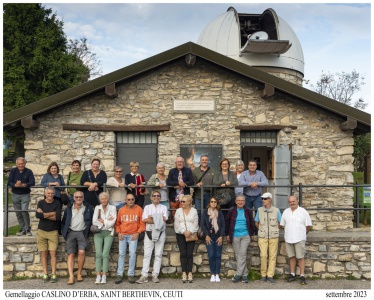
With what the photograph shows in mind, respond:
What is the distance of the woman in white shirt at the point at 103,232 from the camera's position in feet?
22.1

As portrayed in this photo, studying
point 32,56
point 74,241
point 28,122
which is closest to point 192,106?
point 28,122

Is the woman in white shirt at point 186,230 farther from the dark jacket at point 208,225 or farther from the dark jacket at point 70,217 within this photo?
the dark jacket at point 70,217

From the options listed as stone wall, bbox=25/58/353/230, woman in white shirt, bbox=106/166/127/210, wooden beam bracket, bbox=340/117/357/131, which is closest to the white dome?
stone wall, bbox=25/58/353/230

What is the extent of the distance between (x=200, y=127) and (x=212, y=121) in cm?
32

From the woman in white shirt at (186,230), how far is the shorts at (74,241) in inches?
62.9

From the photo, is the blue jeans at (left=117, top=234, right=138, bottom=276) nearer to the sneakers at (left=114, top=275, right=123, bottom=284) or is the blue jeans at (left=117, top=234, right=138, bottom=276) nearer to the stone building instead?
the sneakers at (left=114, top=275, right=123, bottom=284)

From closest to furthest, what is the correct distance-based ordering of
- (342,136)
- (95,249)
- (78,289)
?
1. (78,289)
2. (95,249)
3. (342,136)

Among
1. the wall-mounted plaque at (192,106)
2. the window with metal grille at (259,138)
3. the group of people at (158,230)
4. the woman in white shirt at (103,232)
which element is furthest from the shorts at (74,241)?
the window with metal grille at (259,138)

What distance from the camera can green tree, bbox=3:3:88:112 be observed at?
70.7ft

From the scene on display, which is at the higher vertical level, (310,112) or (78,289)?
(310,112)

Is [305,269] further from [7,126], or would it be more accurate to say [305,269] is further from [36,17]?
[36,17]

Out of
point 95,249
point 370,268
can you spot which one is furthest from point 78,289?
point 370,268

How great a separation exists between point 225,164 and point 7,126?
5.20 meters

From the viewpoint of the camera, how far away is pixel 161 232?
22.6 feet
